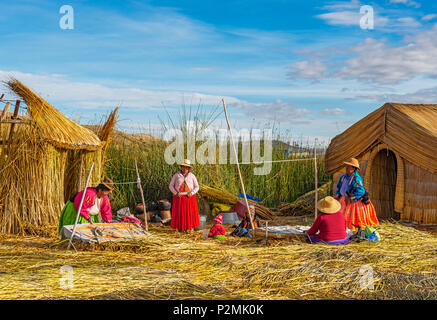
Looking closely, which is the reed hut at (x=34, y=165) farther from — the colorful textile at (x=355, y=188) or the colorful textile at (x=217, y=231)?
the colorful textile at (x=355, y=188)

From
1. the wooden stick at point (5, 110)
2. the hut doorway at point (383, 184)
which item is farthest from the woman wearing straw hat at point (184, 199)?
the hut doorway at point (383, 184)

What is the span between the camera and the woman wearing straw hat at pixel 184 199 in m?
7.76

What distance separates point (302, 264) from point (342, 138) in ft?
17.6

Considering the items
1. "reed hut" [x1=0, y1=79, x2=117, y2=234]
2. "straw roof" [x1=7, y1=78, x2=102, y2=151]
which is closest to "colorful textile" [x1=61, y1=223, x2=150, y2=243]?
"reed hut" [x1=0, y1=79, x2=117, y2=234]

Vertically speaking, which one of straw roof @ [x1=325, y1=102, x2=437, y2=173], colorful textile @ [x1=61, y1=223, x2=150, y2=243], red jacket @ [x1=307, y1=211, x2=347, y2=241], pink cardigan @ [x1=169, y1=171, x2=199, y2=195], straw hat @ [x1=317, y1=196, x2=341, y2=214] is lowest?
colorful textile @ [x1=61, y1=223, x2=150, y2=243]

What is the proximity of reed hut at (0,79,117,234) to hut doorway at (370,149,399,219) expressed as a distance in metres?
5.18

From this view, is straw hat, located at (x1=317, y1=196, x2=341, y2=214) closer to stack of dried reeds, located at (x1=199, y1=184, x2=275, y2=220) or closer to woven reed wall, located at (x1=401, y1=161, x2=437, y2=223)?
woven reed wall, located at (x1=401, y1=161, x2=437, y2=223)

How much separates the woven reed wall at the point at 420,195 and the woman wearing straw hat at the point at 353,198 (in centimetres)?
162

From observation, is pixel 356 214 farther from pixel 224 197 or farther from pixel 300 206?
pixel 300 206

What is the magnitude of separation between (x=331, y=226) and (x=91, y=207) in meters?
3.14

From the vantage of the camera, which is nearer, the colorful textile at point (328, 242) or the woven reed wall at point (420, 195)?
the colorful textile at point (328, 242)

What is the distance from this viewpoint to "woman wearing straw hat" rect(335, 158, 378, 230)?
7.12 meters

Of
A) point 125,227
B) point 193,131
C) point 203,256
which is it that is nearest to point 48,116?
point 125,227

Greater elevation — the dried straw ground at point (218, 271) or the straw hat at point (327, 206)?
the straw hat at point (327, 206)
